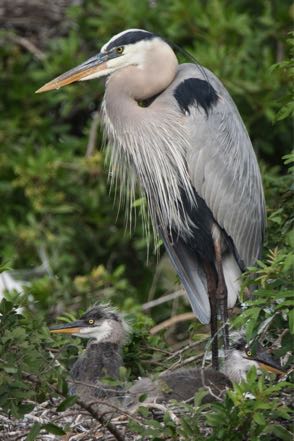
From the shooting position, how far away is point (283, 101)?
4.99 m

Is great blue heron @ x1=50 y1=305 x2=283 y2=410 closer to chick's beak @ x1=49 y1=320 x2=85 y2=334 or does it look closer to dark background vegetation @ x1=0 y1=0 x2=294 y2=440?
chick's beak @ x1=49 y1=320 x2=85 y2=334

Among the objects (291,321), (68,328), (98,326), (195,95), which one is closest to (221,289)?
(98,326)

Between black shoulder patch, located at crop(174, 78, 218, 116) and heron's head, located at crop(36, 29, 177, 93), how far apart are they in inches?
6.1

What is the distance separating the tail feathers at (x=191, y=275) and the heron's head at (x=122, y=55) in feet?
2.63

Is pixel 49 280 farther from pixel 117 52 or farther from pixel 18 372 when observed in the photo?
pixel 18 372

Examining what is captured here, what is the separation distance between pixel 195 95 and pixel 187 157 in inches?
10.8

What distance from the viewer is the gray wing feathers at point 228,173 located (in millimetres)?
5805

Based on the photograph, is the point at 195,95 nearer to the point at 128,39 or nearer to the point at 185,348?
the point at 128,39

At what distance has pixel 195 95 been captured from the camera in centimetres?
578

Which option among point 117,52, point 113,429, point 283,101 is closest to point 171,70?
point 117,52

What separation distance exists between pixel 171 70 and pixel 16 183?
1921mm

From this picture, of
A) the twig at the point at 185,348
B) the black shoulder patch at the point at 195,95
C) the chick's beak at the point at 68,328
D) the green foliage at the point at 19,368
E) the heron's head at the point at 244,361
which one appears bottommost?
the twig at the point at 185,348

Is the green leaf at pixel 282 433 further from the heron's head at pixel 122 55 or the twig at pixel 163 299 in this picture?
the twig at pixel 163 299

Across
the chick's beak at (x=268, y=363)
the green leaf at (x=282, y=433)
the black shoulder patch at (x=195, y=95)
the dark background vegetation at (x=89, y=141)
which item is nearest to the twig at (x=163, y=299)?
the dark background vegetation at (x=89, y=141)
